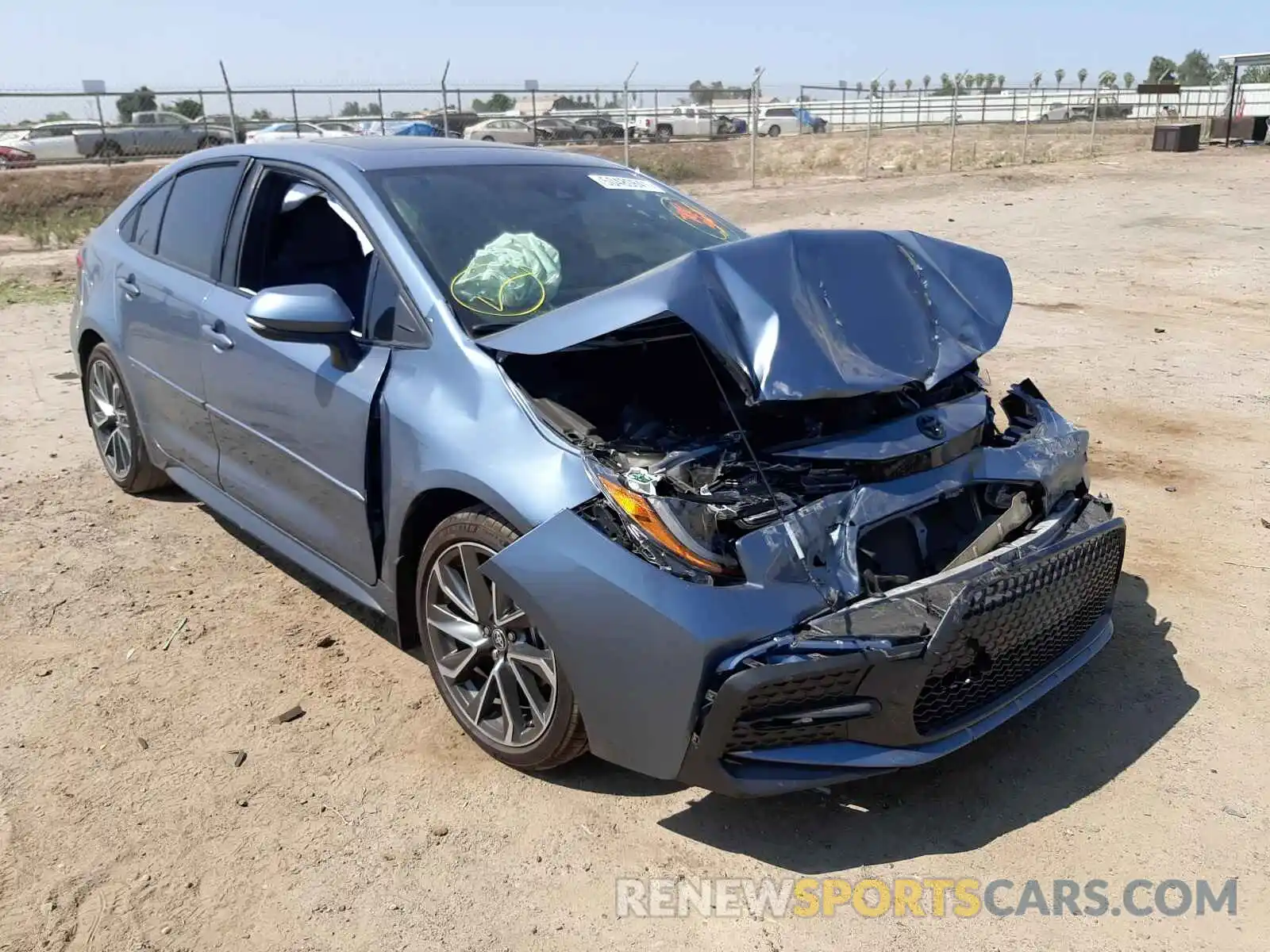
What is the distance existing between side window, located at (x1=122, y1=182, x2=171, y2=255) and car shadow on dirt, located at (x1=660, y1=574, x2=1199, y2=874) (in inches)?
143

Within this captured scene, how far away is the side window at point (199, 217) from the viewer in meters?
4.32

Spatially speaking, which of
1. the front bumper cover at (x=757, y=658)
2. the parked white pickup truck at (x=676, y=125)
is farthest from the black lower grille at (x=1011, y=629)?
the parked white pickup truck at (x=676, y=125)

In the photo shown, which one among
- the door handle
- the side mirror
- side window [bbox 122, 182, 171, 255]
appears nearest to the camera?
the side mirror

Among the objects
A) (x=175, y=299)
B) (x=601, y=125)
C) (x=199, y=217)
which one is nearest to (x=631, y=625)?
(x=175, y=299)

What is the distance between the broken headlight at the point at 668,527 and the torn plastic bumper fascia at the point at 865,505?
8 centimetres

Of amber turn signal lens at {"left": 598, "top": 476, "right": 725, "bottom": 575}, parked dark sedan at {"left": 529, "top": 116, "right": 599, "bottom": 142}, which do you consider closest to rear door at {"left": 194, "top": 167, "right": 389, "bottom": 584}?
amber turn signal lens at {"left": 598, "top": 476, "right": 725, "bottom": 575}

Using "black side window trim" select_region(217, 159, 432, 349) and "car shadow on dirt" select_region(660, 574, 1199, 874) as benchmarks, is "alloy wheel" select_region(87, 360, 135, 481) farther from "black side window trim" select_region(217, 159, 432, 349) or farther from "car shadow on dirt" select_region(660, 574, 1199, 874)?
"car shadow on dirt" select_region(660, 574, 1199, 874)

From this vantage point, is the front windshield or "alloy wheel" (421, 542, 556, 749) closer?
"alloy wheel" (421, 542, 556, 749)

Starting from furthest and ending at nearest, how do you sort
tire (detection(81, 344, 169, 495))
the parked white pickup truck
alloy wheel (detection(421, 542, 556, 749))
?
the parked white pickup truck, tire (detection(81, 344, 169, 495)), alloy wheel (detection(421, 542, 556, 749))

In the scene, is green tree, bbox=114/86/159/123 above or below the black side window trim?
above

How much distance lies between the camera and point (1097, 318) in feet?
29.0

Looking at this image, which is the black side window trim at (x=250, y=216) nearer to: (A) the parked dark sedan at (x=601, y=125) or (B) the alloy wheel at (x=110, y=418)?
(B) the alloy wheel at (x=110, y=418)

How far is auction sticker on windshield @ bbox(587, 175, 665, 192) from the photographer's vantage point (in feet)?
14.1

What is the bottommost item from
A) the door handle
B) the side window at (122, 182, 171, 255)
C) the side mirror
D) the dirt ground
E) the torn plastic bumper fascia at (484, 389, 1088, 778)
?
the dirt ground
